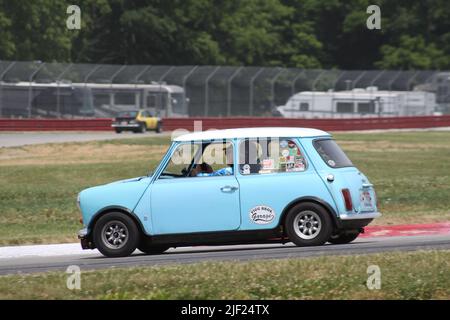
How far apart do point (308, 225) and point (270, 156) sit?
105 centimetres

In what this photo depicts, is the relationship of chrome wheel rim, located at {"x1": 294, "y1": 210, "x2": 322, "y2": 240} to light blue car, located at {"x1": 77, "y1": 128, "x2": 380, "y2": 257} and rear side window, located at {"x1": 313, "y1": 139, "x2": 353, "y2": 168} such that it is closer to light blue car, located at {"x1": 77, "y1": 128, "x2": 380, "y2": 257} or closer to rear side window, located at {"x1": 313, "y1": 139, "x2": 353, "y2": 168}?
light blue car, located at {"x1": 77, "y1": 128, "x2": 380, "y2": 257}

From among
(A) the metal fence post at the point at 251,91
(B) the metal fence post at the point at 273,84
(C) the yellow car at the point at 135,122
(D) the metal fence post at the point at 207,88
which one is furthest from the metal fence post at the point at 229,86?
(C) the yellow car at the point at 135,122

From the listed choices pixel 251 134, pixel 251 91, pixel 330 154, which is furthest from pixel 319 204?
pixel 251 91

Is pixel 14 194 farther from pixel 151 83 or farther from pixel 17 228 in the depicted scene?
pixel 151 83

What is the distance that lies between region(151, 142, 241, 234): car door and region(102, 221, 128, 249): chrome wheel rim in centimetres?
46

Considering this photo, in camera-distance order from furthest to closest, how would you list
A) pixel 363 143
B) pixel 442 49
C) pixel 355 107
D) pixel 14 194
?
1. pixel 442 49
2. pixel 355 107
3. pixel 363 143
4. pixel 14 194

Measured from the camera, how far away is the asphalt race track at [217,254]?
43.6ft

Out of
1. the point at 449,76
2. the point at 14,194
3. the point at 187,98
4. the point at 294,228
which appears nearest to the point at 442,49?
the point at 449,76

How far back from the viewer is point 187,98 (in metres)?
62.6

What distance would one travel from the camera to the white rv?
65500mm

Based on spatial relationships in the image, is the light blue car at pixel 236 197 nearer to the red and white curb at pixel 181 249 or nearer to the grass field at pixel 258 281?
the red and white curb at pixel 181 249

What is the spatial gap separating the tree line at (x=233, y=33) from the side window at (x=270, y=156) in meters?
55.6

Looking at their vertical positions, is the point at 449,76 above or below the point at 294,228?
above
